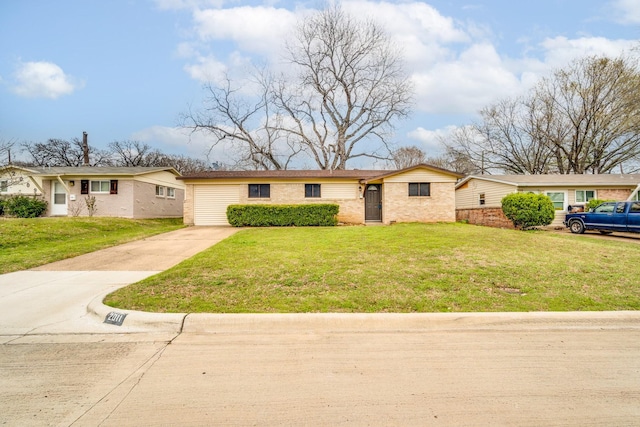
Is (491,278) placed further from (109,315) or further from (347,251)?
(109,315)

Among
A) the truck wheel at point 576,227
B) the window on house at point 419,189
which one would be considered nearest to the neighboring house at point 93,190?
the window on house at point 419,189

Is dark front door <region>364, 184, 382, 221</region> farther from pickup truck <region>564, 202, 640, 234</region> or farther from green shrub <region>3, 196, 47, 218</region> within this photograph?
green shrub <region>3, 196, 47, 218</region>

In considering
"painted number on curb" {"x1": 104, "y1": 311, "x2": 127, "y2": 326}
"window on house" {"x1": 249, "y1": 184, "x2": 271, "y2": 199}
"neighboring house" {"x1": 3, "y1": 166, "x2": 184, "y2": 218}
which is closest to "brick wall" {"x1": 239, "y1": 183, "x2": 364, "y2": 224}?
"window on house" {"x1": 249, "y1": 184, "x2": 271, "y2": 199}

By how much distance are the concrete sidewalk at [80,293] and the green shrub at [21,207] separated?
1622cm

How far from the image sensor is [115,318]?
4.44 metres

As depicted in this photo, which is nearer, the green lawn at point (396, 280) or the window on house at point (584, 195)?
the green lawn at point (396, 280)

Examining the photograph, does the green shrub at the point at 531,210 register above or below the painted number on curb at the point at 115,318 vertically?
above

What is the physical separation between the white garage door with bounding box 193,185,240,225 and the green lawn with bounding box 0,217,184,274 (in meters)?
3.39

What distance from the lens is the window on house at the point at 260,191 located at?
19.9 meters

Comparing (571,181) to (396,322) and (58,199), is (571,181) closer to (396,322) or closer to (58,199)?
(396,322)

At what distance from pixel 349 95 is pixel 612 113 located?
873 inches

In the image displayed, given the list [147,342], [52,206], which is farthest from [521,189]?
[52,206]

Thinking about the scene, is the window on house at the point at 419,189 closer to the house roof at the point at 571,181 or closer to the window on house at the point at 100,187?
the house roof at the point at 571,181

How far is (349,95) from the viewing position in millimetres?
34344
